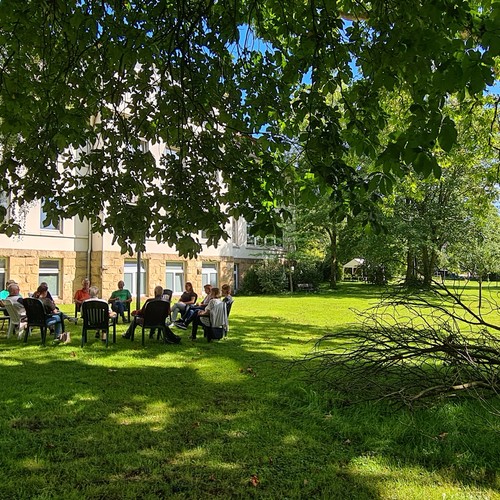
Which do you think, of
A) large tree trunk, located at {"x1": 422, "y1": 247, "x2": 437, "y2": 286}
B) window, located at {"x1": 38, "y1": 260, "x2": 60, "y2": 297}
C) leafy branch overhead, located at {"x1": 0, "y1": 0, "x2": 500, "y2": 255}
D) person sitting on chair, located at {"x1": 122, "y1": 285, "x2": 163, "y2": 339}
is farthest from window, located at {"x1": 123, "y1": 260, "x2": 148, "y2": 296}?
large tree trunk, located at {"x1": 422, "y1": 247, "x2": 437, "y2": 286}

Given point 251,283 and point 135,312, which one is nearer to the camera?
point 135,312

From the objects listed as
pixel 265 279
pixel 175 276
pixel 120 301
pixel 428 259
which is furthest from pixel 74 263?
pixel 428 259

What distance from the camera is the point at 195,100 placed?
5125 mm

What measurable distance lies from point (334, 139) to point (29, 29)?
3.48 m

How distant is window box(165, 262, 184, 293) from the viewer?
23.6 metres

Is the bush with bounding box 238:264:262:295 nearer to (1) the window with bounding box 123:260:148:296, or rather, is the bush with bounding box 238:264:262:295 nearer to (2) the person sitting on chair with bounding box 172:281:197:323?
(1) the window with bounding box 123:260:148:296

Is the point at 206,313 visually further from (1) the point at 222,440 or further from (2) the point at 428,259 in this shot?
(2) the point at 428,259

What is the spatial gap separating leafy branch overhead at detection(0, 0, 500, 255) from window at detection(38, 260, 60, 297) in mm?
15139

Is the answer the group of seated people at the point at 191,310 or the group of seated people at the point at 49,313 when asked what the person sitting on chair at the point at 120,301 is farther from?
the group of seated people at the point at 49,313

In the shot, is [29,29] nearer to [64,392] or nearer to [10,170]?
[10,170]

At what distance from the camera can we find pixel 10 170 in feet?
14.1

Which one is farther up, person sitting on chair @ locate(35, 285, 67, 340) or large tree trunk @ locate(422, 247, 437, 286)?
large tree trunk @ locate(422, 247, 437, 286)

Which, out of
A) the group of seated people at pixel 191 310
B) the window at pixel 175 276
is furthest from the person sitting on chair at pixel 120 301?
the window at pixel 175 276

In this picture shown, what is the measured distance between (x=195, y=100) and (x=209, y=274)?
2172 cm
